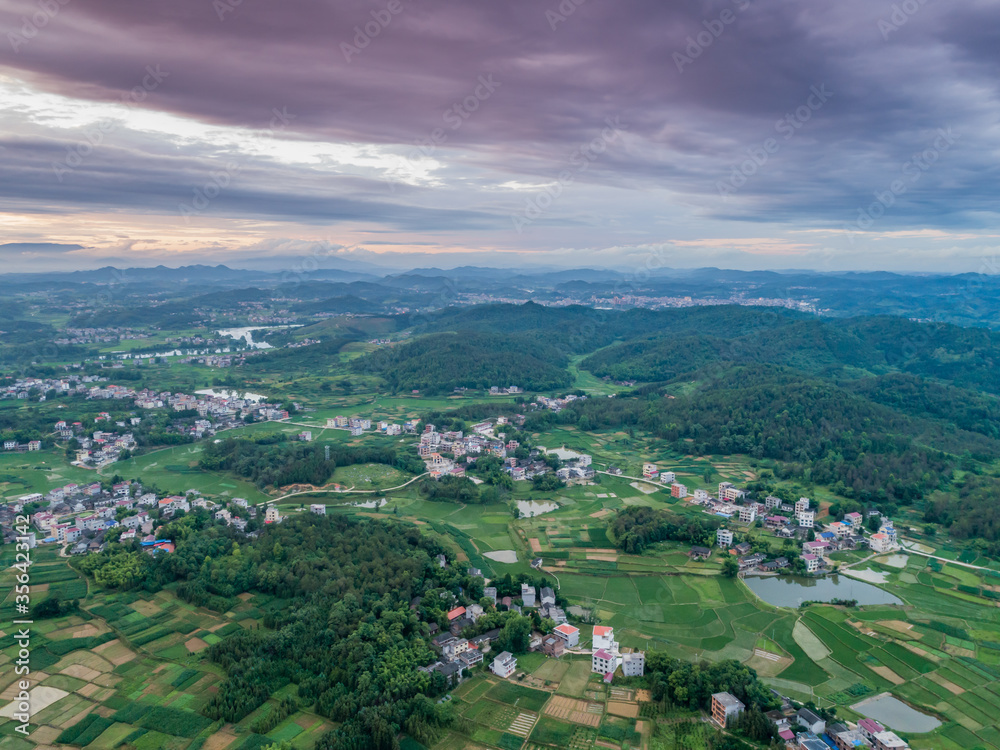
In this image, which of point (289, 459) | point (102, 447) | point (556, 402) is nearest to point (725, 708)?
point (289, 459)

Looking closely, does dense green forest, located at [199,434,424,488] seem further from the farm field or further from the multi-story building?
the multi-story building

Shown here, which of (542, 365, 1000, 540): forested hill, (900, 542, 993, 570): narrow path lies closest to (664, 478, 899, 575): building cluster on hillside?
(900, 542, 993, 570): narrow path

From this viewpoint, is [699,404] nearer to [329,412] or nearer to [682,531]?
[682,531]

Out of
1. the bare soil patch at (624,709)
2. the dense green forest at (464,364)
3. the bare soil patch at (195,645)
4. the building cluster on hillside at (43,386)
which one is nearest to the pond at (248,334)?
the dense green forest at (464,364)

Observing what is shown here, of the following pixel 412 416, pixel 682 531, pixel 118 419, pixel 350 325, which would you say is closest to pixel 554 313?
pixel 350 325

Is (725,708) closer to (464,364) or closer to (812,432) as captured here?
(812,432)

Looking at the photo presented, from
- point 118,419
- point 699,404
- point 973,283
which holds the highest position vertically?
point 973,283
